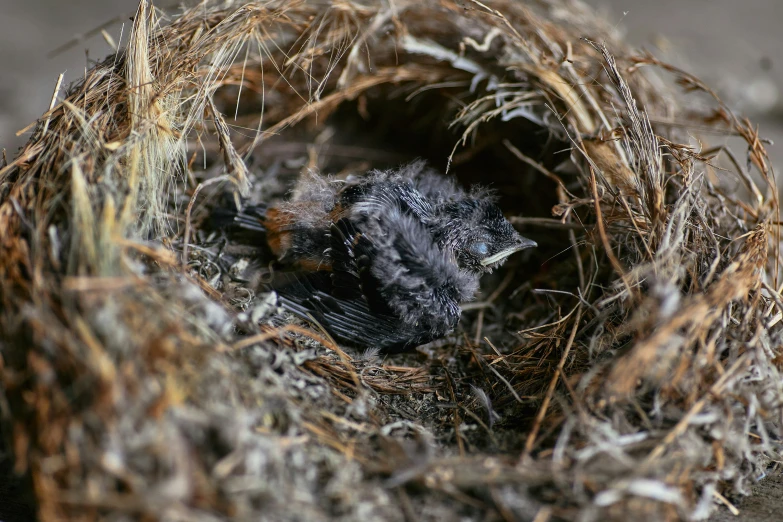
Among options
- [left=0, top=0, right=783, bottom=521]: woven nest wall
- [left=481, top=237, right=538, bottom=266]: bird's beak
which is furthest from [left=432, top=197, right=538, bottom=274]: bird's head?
[left=0, top=0, right=783, bottom=521]: woven nest wall

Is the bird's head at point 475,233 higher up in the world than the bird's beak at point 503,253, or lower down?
higher up

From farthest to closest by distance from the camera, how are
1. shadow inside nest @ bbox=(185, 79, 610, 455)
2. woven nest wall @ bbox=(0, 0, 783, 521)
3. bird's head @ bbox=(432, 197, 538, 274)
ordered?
bird's head @ bbox=(432, 197, 538, 274)
shadow inside nest @ bbox=(185, 79, 610, 455)
woven nest wall @ bbox=(0, 0, 783, 521)

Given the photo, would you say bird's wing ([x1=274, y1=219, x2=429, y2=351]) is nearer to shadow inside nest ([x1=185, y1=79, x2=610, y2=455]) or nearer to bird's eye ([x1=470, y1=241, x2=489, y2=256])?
shadow inside nest ([x1=185, y1=79, x2=610, y2=455])

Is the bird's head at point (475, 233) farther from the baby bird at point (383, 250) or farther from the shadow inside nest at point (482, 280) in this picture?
the shadow inside nest at point (482, 280)

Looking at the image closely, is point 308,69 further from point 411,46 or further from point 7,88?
point 7,88

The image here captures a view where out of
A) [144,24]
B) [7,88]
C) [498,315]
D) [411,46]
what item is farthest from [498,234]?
[7,88]

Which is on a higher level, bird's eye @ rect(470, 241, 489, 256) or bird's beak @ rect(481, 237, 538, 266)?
bird's eye @ rect(470, 241, 489, 256)

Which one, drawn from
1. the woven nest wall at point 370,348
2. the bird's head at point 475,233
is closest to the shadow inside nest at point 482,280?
the woven nest wall at point 370,348

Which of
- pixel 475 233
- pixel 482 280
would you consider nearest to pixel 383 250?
pixel 475 233
